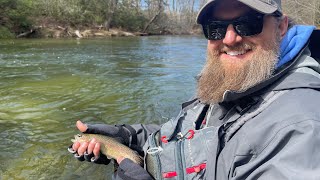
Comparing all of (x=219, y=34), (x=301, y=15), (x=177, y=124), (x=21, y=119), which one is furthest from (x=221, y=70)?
(x=301, y=15)

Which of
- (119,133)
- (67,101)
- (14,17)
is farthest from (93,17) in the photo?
(119,133)

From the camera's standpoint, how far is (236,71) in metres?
2.35

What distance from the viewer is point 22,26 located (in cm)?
3297

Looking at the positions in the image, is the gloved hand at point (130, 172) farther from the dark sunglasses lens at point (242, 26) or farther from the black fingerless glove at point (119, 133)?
the dark sunglasses lens at point (242, 26)

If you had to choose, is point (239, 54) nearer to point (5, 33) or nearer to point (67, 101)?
point (67, 101)

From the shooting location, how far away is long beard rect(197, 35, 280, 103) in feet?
7.20

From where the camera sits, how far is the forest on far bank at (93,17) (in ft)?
98.6

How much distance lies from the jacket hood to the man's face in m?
0.06

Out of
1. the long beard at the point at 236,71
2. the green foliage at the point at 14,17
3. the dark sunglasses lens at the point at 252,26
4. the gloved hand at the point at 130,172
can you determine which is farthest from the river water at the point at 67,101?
the green foliage at the point at 14,17

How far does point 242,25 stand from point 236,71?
31 centimetres

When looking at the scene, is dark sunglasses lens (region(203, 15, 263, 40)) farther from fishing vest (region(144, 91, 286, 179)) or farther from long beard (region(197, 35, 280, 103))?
fishing vest (region(144, 91, 286, 179))

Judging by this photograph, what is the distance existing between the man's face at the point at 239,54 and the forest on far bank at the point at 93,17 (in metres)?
23.7

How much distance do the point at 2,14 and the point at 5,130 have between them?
98.1 ft

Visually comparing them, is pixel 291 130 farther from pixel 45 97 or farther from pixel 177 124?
pixel 45 97
